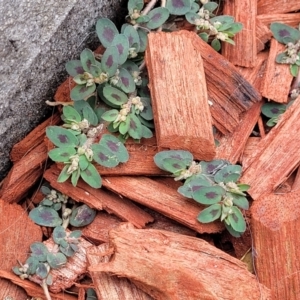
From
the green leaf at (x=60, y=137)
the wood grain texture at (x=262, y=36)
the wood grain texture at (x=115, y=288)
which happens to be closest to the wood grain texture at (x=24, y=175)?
the green leaf at (x=60, y=137)

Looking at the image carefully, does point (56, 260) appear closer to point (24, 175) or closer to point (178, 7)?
point (24, 175)

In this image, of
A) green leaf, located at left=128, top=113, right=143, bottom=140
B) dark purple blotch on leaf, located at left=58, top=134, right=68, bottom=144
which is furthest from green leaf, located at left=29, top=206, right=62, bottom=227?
green leaf, located at left=128, top=113, right=143, bottom=140

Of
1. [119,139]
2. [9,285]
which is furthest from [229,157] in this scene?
[9,285]

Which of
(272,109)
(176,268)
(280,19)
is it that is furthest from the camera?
(280,19)

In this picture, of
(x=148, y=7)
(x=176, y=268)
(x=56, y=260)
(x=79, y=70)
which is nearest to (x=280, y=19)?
(x=148, y=7)

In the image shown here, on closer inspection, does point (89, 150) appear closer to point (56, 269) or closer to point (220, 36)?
point (56, 269)

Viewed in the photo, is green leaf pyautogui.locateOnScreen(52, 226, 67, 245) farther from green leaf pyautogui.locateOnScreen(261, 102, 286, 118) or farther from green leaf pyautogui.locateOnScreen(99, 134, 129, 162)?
green leaf pyautogui.locateOnScreen(261, 102, 286, 118)
